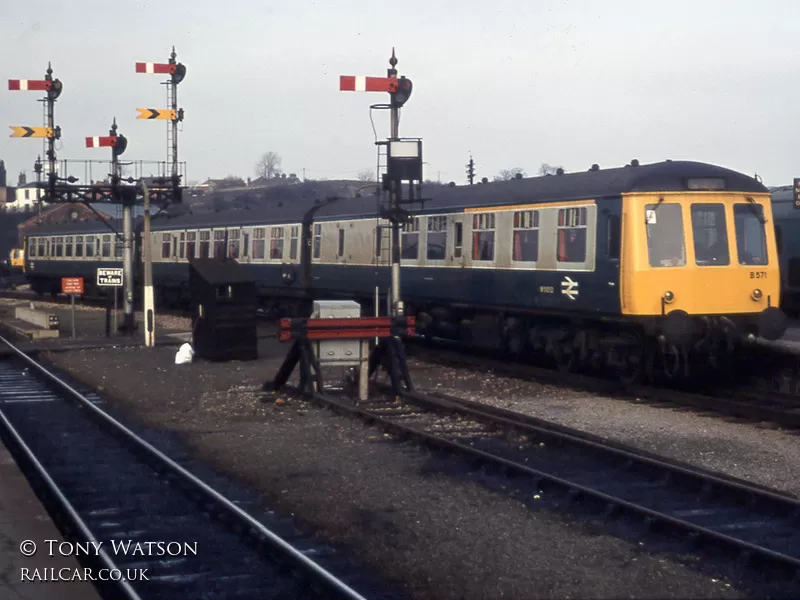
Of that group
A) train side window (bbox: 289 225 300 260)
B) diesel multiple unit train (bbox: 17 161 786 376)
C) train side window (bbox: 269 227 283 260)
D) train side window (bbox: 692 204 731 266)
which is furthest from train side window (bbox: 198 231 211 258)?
train side window (bbox: 692 204 731 266)

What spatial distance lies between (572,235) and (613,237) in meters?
1.09

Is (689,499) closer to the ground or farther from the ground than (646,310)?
closer to the ground

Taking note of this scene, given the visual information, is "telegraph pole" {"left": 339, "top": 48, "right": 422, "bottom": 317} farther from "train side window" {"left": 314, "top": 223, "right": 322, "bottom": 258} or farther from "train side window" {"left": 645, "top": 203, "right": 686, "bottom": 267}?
"train side window" {"left": 314, "top": 223, "right": 322, "bottom": 258}

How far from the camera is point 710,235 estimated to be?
14.6 metres

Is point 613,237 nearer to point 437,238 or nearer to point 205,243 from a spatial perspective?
point 437,238

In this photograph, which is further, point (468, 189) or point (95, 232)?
point (95, 232)

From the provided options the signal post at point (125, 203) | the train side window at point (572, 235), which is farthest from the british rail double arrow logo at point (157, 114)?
the train side window at point (572, 235)

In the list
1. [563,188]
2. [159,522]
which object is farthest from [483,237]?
[159,522]

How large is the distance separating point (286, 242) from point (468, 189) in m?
8.47

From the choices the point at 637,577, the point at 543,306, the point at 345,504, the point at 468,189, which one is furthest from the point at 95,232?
the point at 637,577

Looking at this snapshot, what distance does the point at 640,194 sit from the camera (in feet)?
46.8

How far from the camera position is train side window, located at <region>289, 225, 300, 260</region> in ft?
86.3

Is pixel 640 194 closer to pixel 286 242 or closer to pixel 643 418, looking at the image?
pixel 643 418

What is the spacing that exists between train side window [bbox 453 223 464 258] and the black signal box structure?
3.90 metres
